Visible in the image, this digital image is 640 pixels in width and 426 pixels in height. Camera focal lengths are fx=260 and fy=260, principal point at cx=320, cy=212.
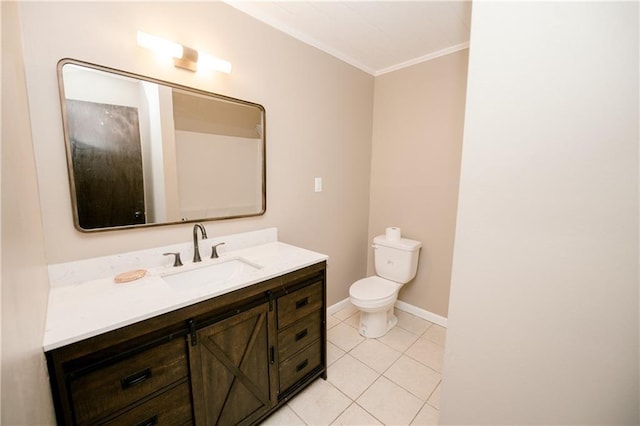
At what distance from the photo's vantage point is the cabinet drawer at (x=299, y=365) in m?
1.52

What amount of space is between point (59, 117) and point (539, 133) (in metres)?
1.90

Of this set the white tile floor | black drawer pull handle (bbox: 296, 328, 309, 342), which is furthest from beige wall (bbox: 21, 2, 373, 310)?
black drawer pull handle (bbox: 296, 328, 309, 342)

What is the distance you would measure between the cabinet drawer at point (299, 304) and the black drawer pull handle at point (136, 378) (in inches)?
24.5

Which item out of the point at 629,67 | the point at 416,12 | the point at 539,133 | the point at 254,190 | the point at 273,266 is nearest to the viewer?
the point at 629,67

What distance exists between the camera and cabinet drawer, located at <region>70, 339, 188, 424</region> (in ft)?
2.90

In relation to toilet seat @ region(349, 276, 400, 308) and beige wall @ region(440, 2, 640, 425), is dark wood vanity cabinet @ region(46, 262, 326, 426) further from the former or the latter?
beige wall @ region(440, 2, 640, 425)

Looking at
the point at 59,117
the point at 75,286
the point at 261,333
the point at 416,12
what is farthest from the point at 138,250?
the point at 416,12

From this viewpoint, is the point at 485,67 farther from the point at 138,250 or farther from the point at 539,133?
the point at 138,250

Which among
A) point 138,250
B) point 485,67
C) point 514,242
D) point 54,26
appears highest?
point 54,26

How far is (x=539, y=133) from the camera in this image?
82 cm

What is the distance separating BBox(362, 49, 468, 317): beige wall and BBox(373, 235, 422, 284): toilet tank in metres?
0.16

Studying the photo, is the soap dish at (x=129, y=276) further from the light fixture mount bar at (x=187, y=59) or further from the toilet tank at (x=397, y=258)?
the toilet tank at (x=397, y=258)

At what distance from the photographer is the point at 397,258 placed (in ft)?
7.82

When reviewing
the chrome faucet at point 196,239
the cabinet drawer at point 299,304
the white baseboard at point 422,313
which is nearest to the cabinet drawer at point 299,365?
the cabinet drawer at point 299,304
